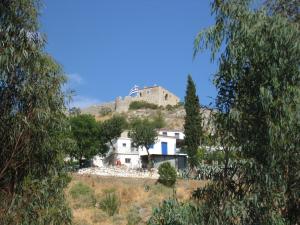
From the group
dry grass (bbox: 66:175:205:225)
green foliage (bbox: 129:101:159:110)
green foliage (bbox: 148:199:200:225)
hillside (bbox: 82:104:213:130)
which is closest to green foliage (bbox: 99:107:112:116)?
hillside (bbox: 82:104:213:130)

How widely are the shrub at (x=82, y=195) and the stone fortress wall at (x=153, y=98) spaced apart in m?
62.3

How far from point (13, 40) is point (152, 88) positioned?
94.2 metres

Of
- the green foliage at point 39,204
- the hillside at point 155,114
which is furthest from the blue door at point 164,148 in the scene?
the green foliage at point 39,204

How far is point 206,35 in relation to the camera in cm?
896

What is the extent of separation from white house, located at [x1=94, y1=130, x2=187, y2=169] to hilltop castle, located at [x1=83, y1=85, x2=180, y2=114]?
125ft

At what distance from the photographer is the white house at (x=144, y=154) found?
60.5 m

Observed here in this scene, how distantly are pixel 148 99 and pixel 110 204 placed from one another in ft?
232

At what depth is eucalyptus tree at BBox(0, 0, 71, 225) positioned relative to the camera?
8.80m

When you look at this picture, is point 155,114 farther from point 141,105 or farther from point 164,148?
point 164,148

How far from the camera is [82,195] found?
35625 millimetres

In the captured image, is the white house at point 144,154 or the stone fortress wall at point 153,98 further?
the stone fortress wall at point 153,98

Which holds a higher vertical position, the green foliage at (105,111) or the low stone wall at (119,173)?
the green foliage at (105,111)

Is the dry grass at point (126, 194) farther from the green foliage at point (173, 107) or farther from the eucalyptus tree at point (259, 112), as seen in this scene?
the green foliage at point (173, 107)

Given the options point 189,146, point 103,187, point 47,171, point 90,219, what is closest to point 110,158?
point 189,146
